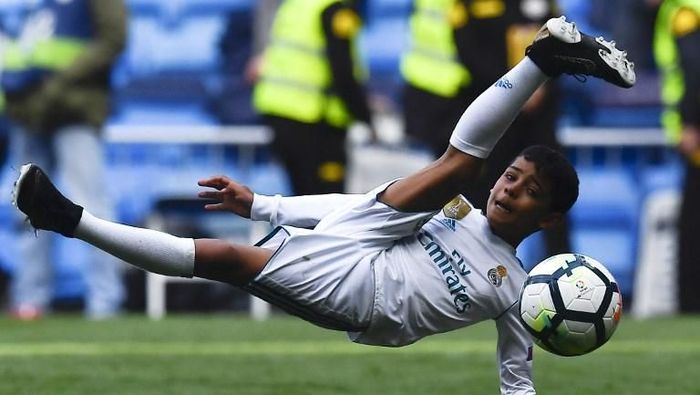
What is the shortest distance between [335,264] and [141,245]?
2.10 feet

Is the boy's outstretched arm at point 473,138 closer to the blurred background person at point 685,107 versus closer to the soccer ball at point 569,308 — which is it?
the soccer ball at point 569,308

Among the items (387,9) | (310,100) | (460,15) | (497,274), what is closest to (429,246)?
(497,274)

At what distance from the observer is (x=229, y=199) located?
596cm

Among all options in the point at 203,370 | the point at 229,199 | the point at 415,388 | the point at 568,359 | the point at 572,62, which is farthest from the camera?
the point at 568,359

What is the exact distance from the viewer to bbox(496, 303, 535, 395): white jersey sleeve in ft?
18.9

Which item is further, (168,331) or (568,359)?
(168,331)

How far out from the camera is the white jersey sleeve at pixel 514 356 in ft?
18.9

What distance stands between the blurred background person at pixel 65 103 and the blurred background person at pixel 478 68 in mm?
1806

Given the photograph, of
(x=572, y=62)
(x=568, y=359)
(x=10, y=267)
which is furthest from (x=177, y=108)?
(x=572, y=62)

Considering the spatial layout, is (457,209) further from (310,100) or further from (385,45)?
(385,45)

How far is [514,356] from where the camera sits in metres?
5.77

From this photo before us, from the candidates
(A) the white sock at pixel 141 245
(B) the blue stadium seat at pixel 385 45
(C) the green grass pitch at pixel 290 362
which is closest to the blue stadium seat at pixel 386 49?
(B) the blue stadium seat at pixel 385 45

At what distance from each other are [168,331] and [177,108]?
2936 millimetres

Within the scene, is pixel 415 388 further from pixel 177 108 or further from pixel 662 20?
pixel 177 108
